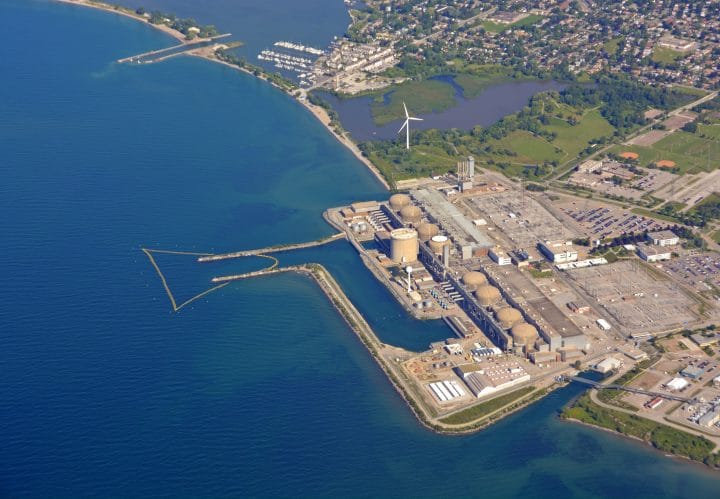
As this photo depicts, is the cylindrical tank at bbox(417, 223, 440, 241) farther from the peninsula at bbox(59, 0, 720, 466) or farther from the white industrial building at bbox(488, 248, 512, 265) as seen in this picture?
the white industrial building at bbox(488, 248, 512, 265)

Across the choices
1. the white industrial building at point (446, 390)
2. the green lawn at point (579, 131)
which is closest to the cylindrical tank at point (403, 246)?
the white industrial building at point (446, 390)

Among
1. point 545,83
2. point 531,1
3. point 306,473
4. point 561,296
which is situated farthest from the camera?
point 531,1

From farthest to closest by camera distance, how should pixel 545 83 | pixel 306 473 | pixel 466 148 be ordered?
pixel 545 83, pixel 466 148, pixel 306 473

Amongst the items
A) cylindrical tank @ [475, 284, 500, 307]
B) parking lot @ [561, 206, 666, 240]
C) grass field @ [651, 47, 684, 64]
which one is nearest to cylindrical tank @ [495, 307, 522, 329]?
cylindrical tank @ [475, 284, 500, 307]

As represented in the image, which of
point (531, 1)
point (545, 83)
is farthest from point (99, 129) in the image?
point (531, 1)

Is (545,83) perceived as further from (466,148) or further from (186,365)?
(186,365)

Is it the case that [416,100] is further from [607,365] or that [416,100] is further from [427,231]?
[607,365]

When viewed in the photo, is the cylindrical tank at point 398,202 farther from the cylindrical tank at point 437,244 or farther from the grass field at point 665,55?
the grass field at point 665,55
